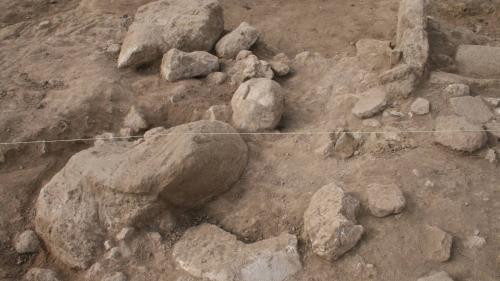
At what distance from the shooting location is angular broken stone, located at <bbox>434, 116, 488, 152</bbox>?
3873 millimetres

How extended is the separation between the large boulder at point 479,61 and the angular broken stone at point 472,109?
77 cm

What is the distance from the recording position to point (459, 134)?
3932mm

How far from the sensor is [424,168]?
12.4 feet

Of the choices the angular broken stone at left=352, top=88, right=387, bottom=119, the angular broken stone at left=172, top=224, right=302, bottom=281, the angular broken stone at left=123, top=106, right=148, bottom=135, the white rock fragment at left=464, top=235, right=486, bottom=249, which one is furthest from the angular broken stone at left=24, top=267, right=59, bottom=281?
the white rock fragment at left=464, top=235, right=486, bottom=249

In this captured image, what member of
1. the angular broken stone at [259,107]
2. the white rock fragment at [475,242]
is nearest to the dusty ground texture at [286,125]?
the white rock fragment at [475,242]

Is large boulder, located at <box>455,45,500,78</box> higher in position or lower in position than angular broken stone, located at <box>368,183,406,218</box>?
lower

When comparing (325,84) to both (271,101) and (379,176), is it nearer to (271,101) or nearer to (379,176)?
(271,101)

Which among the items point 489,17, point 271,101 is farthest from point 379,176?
point 489,17

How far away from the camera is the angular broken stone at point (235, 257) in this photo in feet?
11.0

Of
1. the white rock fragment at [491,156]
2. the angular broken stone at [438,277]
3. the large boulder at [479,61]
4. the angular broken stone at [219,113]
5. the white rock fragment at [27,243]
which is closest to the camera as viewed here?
the angular broken stone at [438,277]

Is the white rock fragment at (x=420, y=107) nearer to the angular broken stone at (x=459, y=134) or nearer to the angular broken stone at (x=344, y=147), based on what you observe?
the angular broken stone at (x=459, y=134)

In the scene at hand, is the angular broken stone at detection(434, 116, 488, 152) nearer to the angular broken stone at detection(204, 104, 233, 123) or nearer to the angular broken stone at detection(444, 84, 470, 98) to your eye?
the angular broken stone at detection(444, 84, 470, 98)

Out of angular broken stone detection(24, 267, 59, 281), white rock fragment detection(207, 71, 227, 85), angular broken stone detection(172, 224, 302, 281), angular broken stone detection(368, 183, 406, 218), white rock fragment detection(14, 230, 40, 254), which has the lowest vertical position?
angular broken stone detection(24, 267, 59, 281)

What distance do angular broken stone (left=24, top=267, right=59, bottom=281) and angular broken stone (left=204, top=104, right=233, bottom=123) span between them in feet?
6.03
